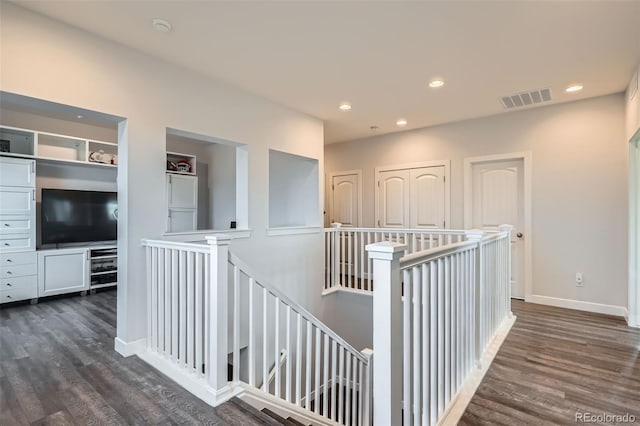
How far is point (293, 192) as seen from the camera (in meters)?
5.08

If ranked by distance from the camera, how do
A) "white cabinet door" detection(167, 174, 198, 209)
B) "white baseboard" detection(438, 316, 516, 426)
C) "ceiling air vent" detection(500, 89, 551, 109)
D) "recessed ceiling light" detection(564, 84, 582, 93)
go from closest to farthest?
"white baseboard" detection(438, 316, 516, 426) → "recessed ceiling light" detection(564, 84, 582, 93) → "ceiling air vent" detection(500, 89, 551, 109) → "white cabinet door" detection(167, 174, 198, 209)

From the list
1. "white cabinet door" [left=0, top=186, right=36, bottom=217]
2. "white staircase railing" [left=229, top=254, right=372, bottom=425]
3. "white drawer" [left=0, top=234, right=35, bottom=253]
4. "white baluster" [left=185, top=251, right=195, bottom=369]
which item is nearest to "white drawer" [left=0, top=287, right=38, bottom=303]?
"white drawer" [left=0, top=234, right=35, bottom=253]

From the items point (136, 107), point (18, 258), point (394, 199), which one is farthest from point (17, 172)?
point (394, 199)

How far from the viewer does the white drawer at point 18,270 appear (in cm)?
393

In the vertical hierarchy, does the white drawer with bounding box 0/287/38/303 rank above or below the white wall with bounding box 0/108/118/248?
below

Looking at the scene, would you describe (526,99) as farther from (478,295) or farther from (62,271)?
(62,271)

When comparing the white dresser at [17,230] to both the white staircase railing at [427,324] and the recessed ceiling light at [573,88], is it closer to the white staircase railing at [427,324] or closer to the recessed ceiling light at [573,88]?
the white staircase railing at [427,324]

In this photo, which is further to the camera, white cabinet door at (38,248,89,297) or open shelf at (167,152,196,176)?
open shelf at (167,152,196,176)

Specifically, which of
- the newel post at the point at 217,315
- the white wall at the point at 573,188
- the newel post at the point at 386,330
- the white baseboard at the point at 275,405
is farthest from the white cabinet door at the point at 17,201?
the newel post at the point at 386,330

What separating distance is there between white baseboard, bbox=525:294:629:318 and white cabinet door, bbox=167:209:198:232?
5.57 m

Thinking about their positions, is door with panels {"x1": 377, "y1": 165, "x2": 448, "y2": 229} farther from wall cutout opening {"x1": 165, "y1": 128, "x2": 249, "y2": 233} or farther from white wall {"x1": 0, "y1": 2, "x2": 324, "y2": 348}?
wall cutout opening {"x1": 165, "y1": 128, "x2": 249, "y2": 233}

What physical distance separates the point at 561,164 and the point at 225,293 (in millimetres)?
4512

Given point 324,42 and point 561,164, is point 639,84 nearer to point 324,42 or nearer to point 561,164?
point 561,164

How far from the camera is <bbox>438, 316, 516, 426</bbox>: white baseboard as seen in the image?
6.19 ft
